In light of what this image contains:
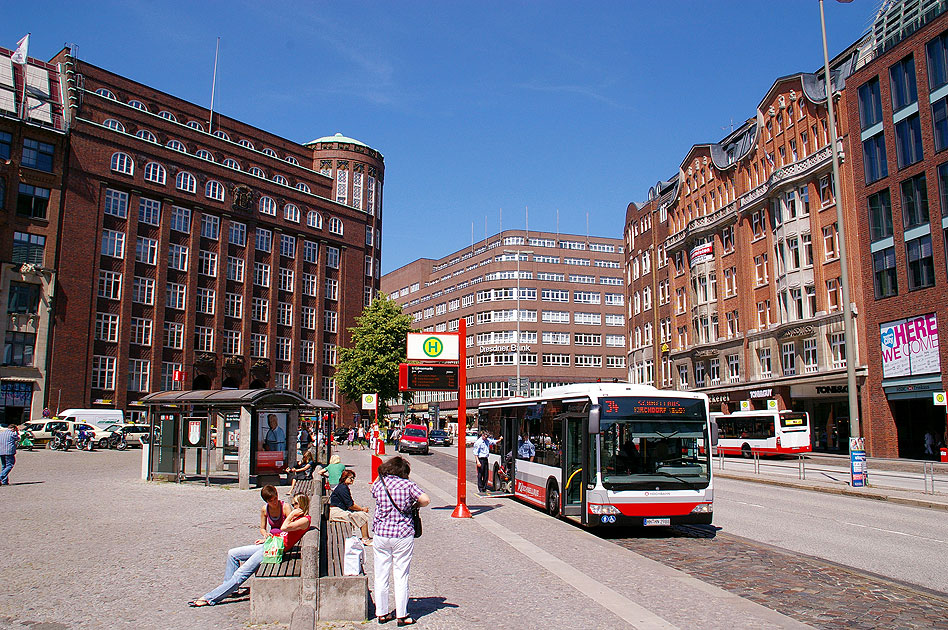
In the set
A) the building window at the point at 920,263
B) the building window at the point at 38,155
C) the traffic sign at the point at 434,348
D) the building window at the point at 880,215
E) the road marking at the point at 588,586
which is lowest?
the road marking at the point at 588,586

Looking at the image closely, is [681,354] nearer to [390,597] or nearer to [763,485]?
[763,485]

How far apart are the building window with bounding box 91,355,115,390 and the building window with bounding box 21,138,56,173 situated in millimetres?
13751

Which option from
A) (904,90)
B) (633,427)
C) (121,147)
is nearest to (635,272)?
(904,90)

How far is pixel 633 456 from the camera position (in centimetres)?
1345

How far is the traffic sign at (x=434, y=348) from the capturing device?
57.7 feet

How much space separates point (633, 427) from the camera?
534 inches

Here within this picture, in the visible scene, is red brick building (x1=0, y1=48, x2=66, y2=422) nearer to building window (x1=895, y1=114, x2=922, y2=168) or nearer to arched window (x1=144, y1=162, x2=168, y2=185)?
arched window (x1=144, y1=162, x2=168, y2=185)

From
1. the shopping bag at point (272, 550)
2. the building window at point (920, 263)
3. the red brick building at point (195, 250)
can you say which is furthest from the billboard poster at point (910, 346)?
the red brick building at point (195, 250)

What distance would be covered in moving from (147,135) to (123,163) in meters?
5.17

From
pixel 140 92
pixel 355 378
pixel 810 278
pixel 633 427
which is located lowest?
pixel 633 427

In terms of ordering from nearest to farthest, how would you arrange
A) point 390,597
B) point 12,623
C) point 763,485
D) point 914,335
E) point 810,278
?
point 12,623 < point 390,597 < point 763,485 < point 914,335 < point 810,278

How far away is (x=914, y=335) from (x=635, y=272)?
3605 cm

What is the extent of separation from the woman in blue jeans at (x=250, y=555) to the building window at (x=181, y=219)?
58.2 metres

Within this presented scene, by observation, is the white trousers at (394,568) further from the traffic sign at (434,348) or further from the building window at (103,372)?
the building window at (103,372)
